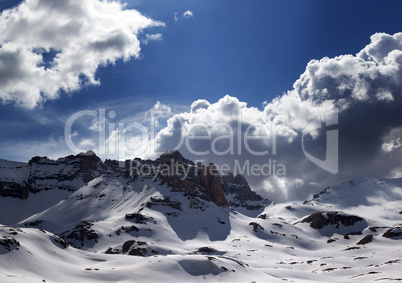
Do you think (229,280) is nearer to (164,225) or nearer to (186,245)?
(186,245)

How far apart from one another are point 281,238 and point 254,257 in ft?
190

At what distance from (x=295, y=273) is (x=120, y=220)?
10722 cm

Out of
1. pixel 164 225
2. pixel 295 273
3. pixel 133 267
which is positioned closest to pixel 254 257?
pixel 295 273

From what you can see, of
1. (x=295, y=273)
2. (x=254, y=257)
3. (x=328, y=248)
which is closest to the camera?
(x=295, y=273)

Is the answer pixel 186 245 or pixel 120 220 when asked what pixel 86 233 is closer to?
pixel 120 220

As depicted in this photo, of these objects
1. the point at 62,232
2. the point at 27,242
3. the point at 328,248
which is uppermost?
the point at 27,242

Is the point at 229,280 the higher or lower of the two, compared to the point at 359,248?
higher

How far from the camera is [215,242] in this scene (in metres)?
171

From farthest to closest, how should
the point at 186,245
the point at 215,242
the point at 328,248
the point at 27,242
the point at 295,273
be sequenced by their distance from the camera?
the point at 328,248, the point at 215,242, the point at 186,245, the point at 295,273, the point at 27,242

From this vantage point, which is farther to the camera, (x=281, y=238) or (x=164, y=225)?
(x=281, y=238)

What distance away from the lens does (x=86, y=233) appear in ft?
527

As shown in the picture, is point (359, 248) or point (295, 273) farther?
point (359, 248)

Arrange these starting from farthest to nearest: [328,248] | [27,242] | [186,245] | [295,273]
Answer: [328,248] < [186,245] < [295,273] < [27,242]

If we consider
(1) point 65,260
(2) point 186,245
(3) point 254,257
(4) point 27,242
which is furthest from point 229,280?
(2) point 186,245
